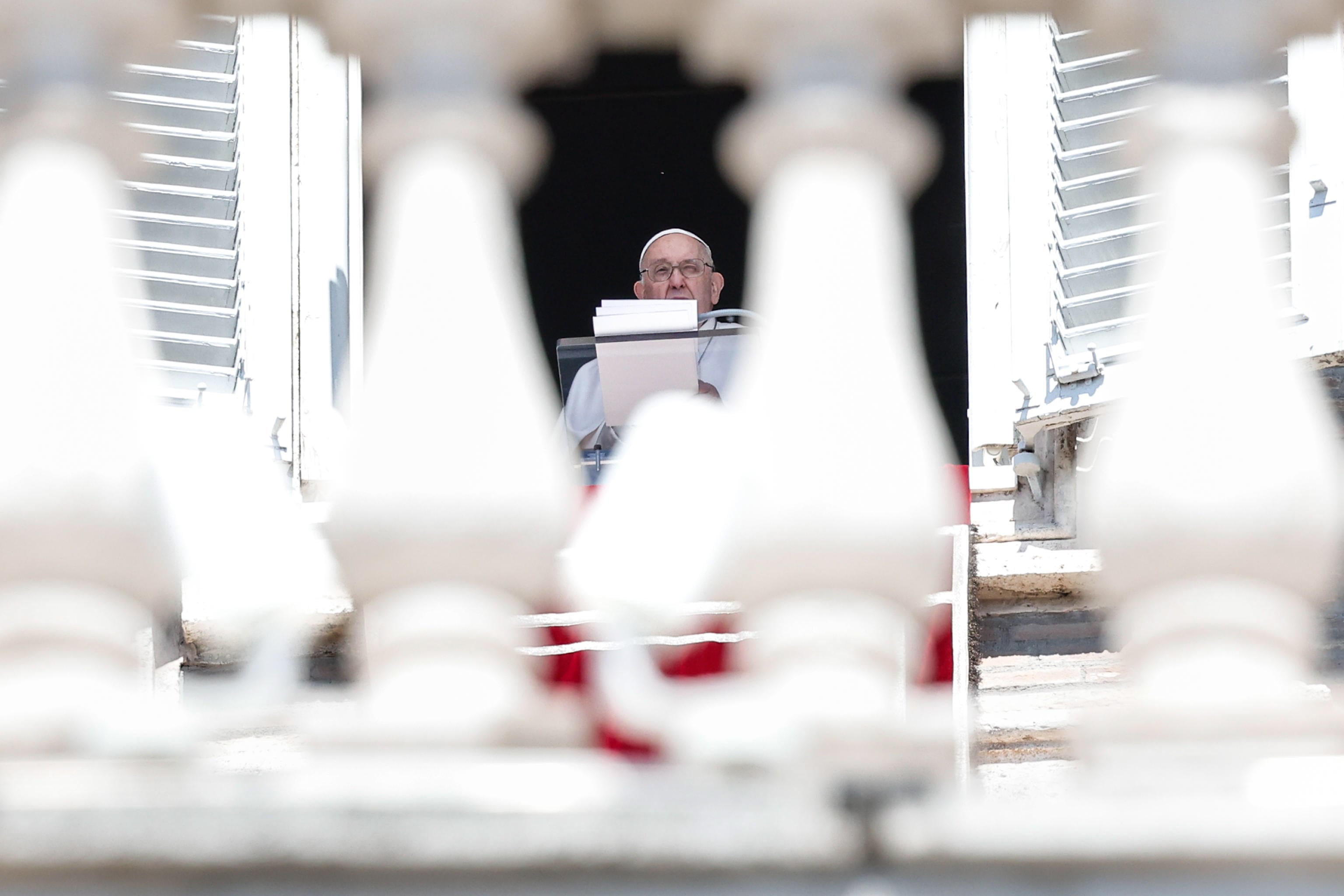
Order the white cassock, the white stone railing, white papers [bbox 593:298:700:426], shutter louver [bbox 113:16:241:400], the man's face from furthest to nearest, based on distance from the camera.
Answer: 1. the man's face
2. shutter louver [bbox 113:16:241:400]
3. the white cassock
4. white papers [bbox 593:298:700:426]
5. the white stone railing

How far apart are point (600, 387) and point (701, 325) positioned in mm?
267

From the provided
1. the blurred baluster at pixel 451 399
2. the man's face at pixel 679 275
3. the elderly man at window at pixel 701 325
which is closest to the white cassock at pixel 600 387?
the elderly man at window at pixel 701 325

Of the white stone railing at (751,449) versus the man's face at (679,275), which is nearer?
the white stone railing at (751,449)

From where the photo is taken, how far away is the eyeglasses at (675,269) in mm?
4719

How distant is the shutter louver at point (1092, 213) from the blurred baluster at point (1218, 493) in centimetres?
242

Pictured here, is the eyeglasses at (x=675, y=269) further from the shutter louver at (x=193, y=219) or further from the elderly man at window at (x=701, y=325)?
the shutter louver at (x=193, y=219)

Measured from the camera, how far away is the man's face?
4.68 m

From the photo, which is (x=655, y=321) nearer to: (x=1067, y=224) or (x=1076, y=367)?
(x=1076, y=367)

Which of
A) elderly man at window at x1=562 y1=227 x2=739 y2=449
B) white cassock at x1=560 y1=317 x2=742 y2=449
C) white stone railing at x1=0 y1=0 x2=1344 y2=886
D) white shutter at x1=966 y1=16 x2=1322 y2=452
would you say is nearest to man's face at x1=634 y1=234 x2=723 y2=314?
elderly man at window at x1=562 y1=227 x2=739 y2=449

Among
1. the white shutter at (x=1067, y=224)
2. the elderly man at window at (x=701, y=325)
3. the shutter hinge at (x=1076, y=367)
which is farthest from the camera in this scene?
the shutter hinge at (x=1076, y=367)

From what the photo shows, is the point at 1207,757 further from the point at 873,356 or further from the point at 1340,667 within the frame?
the point at 1340,667

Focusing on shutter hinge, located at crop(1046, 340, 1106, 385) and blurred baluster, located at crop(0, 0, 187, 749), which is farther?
shutter hinge, located at crop(1046, 340, 1106, 385)

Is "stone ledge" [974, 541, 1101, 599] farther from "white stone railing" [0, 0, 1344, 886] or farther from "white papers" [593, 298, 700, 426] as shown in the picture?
"white stone railing" [0, 0, 1344, 886]

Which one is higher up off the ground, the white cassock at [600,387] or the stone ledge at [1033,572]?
the white cassock at [600,387]
